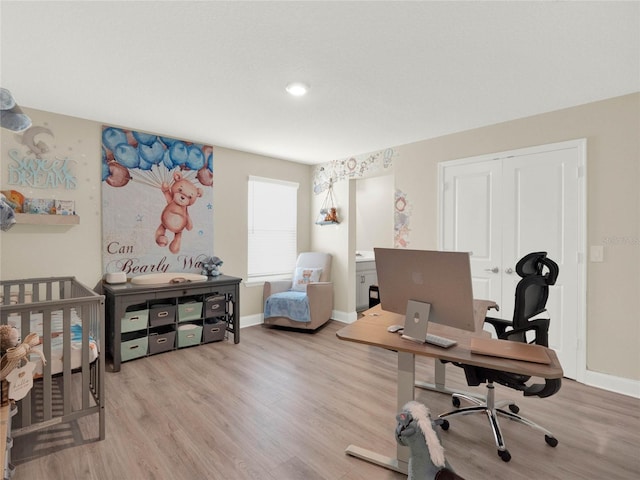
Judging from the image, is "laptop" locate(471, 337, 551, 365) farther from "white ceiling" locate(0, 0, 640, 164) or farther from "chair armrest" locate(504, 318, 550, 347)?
"white ceiling" locate(0, 0, 640, 164)

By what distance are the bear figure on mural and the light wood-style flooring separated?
4.60ft

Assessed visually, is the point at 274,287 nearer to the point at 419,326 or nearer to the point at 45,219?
the point at 45,219

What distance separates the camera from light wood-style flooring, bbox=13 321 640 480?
1.81 meters

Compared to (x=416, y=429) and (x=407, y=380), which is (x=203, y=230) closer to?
(x=407, y=380)

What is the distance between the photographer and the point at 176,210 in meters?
4.00

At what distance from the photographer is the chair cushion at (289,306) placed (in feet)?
14.0

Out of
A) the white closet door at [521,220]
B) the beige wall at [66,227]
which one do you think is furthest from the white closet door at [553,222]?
the beige wall at [66,227]

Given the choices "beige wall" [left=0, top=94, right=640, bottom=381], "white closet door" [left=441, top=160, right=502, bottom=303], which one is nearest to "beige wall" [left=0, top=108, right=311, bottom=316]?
"beige wall" [left=0, top=94, right=640, bottom=381]

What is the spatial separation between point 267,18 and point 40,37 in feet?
4.47

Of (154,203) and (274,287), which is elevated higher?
(154,203)

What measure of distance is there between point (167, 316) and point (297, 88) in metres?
2.63

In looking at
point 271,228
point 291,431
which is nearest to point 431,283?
point 291,431

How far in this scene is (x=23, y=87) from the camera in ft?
8.63

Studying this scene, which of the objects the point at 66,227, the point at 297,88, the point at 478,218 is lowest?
the point at 66,227
